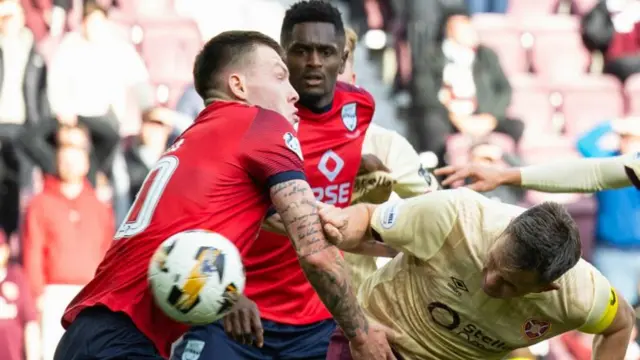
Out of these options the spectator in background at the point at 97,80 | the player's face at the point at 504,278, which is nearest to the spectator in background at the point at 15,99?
the spectator in background at the point at 97,80

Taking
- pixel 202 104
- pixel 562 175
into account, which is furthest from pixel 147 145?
pixel 562 175

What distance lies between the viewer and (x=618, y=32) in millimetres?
11633

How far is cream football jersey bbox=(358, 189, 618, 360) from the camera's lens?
4.84 meters

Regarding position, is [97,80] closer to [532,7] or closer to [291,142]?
[532,7]

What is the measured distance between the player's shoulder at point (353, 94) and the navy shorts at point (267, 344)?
1012mm

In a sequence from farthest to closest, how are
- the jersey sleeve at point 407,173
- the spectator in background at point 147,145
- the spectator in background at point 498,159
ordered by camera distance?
the spectator in background at point 498,159, the spectator in background at point 147,145, the jersey sleeve at point 407,173

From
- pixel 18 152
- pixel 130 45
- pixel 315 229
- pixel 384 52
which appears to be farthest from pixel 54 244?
pixel 315 229

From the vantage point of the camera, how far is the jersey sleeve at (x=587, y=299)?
16.1ft

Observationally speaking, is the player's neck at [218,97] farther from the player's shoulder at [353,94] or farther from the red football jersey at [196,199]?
the player's shoulder at [353,94]

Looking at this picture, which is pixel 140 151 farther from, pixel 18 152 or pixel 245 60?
pixel 245 60

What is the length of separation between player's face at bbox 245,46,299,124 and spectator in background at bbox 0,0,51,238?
5446 mm

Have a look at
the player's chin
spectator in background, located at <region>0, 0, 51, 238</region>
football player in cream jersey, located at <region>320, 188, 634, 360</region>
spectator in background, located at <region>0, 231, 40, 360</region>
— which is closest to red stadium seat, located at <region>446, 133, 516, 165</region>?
spectator in background, located at <region>0, 0, 51, 238</region>

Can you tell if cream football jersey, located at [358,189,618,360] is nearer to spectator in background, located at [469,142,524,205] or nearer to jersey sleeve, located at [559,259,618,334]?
jersey sleeve, located at [559,259,618,334]

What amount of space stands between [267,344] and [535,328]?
122cm
